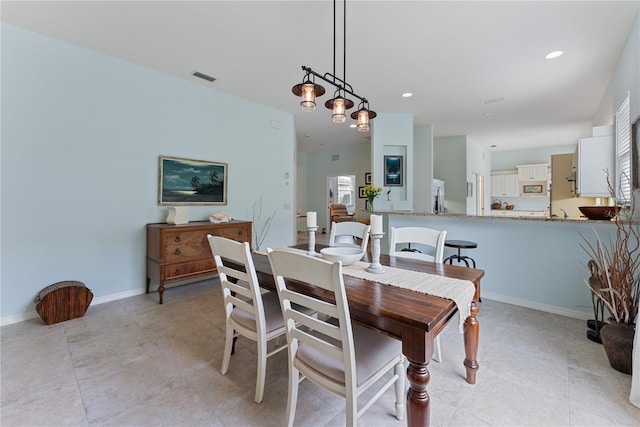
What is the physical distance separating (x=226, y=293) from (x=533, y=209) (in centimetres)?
1000

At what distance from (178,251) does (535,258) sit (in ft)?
13.0

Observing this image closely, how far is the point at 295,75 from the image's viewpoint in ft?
11.6

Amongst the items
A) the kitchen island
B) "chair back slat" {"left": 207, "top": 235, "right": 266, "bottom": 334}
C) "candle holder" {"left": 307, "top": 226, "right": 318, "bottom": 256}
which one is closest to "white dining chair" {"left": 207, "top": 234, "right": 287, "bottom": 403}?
"chair back slat" {"left": 207, "top": 235, "right": 266, "bottom": 334}

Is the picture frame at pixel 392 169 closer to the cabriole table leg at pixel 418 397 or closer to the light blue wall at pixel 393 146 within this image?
the light blue wall at pixel 393 146

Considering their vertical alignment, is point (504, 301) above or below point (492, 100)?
below

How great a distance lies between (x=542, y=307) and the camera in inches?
113

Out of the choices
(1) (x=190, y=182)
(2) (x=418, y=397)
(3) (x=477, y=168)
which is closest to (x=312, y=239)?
(2) (x=418, y=397)

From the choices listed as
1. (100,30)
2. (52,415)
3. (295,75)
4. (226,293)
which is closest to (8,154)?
(100,30)

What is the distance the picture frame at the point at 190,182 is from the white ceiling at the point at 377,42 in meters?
1.12

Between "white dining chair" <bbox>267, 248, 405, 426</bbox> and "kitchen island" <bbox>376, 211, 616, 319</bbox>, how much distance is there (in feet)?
7.64

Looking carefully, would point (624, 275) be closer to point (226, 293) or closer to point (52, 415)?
point (226, 293)

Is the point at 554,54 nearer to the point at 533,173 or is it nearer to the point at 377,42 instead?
the point at 377,42

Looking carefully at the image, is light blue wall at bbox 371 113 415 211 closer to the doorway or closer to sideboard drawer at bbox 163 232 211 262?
sideboard drawer at bbox 163 232 211 262

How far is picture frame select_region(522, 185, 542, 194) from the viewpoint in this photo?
26.8 ft
